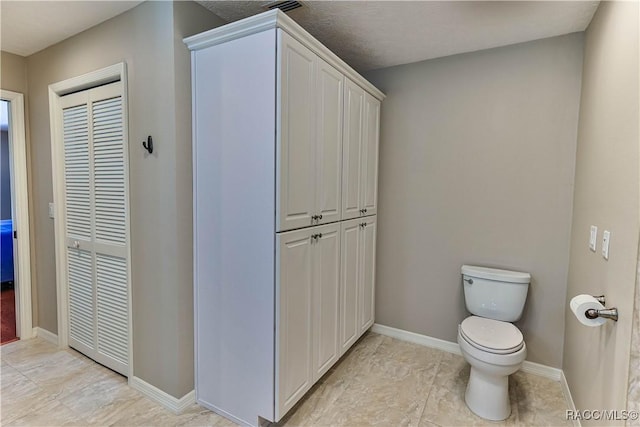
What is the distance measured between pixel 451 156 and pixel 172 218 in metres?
2.07

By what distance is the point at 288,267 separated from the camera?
1.66 m

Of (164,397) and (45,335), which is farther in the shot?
(45,335)

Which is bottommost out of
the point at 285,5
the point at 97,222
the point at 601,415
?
the point at 601,415

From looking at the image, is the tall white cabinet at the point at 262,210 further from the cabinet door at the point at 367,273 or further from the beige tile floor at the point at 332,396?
the cabinet door at the point at 367,273

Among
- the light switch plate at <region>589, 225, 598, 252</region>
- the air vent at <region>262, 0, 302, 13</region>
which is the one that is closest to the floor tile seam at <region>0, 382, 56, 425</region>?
the air vent at <region>262, 0, 302, 13</region>

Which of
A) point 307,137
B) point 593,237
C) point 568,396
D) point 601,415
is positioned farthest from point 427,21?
point 568,396

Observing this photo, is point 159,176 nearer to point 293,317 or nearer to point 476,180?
point 293,317

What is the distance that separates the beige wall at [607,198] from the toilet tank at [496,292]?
29cm

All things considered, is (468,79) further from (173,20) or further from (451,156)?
(173,20)

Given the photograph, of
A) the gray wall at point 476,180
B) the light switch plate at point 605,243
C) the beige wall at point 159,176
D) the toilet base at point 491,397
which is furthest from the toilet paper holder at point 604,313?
the beige wall at point 159,176

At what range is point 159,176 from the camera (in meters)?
1.80

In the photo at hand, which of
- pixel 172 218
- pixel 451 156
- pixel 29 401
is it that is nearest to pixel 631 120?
pixel 451 156

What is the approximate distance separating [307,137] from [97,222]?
5.33ft

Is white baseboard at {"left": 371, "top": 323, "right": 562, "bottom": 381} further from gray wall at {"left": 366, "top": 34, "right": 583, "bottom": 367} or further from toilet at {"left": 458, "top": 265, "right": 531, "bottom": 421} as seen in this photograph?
toilet at {"left": 458, "top": 265, "right": 531, "bottom": 421}
